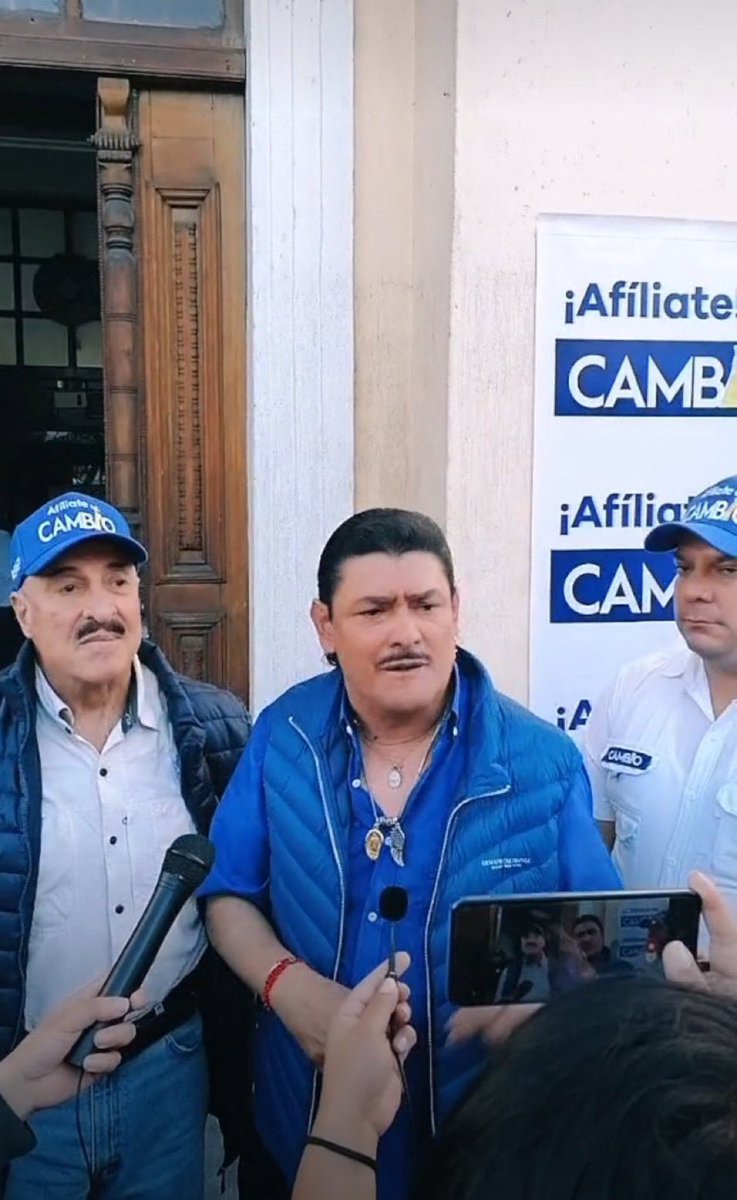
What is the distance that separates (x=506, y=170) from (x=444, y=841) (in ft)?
6.51

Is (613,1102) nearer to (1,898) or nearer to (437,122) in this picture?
(1,898)

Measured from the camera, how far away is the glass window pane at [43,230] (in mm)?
4555

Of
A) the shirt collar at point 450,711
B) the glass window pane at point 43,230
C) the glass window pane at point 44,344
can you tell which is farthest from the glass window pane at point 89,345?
the shirt collar at point 450,711

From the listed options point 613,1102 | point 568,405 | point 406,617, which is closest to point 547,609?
point 568,405

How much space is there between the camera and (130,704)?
1788 millimetres

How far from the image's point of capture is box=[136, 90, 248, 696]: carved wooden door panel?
112 inches

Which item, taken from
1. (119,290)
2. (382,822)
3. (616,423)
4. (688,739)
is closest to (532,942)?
(382,822)

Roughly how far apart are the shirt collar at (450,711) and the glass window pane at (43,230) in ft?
12.3

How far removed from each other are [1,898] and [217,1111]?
636 millimetres

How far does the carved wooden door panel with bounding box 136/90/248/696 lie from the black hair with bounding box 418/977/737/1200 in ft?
7.63

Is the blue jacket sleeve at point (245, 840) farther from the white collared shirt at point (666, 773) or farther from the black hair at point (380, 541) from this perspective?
the white collared shirt at point (666, 773)

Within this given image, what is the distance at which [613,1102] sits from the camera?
2.00 ft

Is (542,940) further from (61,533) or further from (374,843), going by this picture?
(61,533)

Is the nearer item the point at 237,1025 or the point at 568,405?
the point at 237,1025
